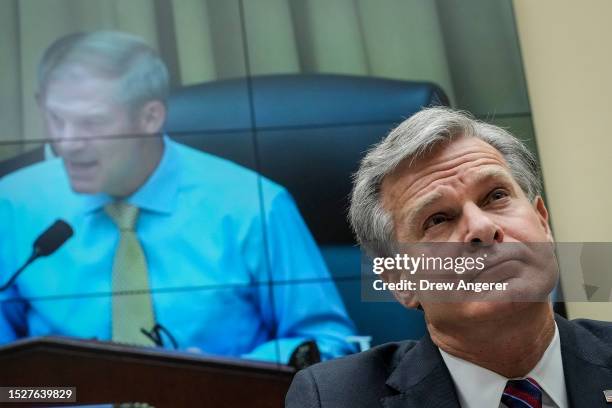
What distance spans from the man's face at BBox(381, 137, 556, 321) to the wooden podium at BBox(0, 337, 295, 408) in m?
1.56

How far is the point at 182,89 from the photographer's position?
2789 millimetres

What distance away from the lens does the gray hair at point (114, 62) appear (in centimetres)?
279

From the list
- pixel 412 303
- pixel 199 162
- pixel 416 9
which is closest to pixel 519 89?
pixel 416 9

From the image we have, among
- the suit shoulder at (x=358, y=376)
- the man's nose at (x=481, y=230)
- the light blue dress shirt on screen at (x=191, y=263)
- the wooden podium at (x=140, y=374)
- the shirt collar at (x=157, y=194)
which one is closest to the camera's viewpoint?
the man's nose at (x=481, y=230)

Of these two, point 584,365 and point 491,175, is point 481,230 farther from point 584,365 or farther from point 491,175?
point 584,365

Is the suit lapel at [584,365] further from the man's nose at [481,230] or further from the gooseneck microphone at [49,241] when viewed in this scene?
the gooseneck microphone at [49,241]

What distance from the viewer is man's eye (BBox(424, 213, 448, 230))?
1.02 metres

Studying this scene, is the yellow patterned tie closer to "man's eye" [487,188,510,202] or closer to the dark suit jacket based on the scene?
the dark suit jacket

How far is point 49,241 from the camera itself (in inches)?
105

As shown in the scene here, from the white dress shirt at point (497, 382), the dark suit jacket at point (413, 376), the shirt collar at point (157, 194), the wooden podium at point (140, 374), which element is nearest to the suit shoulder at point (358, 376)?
the dark suit jacket at point (413, 376)

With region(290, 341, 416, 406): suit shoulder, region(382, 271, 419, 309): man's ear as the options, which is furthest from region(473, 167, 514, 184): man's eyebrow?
region(290, 341, 416, 406): suit shoulder

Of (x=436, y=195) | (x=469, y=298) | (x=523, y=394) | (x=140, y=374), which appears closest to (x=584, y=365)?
(x=523, y=394)

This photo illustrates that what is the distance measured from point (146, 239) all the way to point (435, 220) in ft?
5.90

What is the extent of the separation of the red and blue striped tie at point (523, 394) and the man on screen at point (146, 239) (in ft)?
5.27
